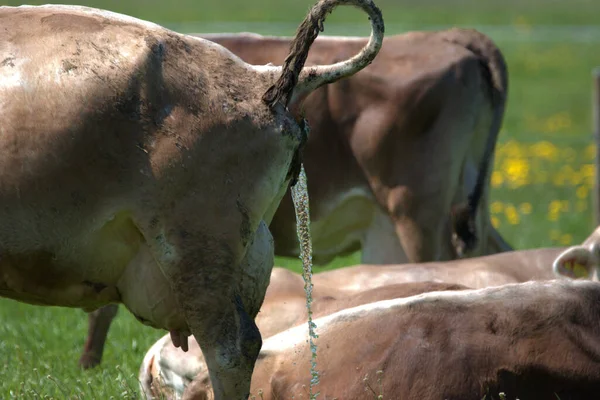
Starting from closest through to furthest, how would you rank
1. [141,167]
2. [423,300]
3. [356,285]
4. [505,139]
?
[141,167] → [423,300] → [356,285] → [505,139]

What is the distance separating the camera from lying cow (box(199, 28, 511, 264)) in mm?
7492

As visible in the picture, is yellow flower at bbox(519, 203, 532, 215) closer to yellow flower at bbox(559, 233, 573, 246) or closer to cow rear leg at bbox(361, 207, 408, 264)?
yellow flower at bbox(559, 233, 573, 246)

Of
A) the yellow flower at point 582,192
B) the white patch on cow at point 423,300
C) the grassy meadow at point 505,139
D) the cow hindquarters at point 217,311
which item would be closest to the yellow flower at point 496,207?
the grassy meadow at point 505,139

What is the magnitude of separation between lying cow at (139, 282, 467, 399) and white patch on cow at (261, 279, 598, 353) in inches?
13.4

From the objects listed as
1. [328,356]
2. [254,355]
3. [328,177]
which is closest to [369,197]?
[328,177]

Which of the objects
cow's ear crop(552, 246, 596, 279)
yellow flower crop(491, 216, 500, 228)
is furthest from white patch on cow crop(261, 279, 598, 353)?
yellow flower crop(491, 216, 500, 228)

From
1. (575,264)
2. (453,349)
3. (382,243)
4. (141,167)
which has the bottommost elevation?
(382,243)

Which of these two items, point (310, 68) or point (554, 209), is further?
point (554, 209)

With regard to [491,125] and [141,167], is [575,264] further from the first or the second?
[141,167]

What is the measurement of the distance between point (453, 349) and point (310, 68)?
3.80 ft

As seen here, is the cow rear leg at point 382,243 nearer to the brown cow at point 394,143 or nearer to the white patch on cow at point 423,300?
the brown cow at point 394,143

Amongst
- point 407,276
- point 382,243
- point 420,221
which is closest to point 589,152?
point 382,243

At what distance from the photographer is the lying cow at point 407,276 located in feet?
19.9

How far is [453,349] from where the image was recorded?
4.57 metres
